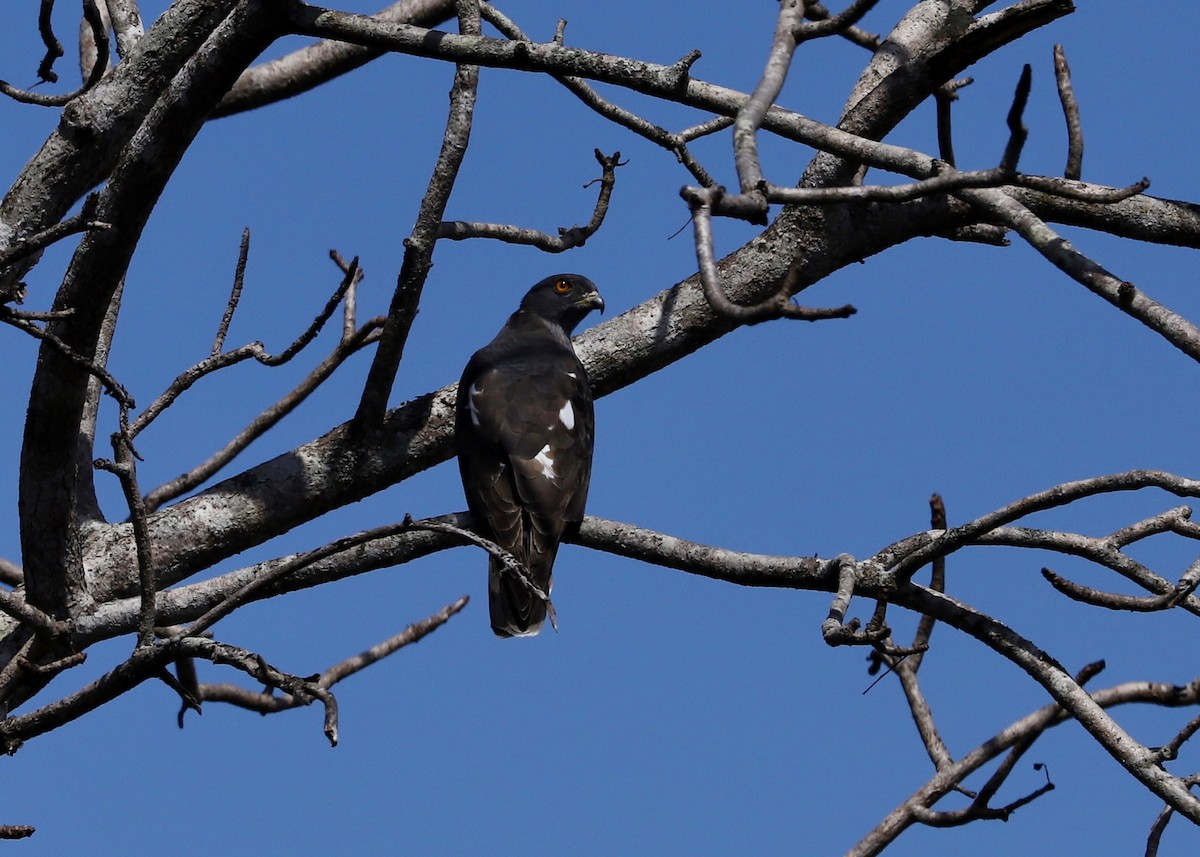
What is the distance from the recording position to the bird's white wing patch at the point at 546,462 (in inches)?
216

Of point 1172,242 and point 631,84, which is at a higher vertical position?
point 1172,242

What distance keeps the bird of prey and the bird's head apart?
1.06 m

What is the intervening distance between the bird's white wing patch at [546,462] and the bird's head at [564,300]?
166cm

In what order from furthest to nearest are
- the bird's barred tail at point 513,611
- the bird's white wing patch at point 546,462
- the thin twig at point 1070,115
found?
the bird's white wing patch at point 546,462 → the bird's barred tail at point 513,611 → the thin twig at point 1070,115

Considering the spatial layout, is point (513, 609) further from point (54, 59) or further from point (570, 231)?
point (54, 59)

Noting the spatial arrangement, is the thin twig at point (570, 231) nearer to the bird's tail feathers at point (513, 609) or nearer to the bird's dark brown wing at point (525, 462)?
the bird's dark brown wing at point (525, 462)

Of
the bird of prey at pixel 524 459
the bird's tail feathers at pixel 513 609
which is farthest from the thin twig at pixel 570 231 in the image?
the bird's tail feathers at pixel 513 609

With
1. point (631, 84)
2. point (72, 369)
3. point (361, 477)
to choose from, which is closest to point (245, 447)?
point (361, 477)

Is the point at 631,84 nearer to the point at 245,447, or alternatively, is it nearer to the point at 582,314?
the point at 245,447

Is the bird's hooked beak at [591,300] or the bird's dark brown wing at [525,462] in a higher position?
the bird's hooked beak at [591,300]

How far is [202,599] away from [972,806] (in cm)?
261

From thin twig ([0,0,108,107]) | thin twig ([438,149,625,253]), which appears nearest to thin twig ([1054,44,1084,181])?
thin twig ([438,149,625,253])

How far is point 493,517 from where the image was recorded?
5391 mm

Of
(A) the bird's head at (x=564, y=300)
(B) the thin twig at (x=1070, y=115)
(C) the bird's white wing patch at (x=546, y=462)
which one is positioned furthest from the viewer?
(A) the bird's head at (x=564, y=300)
